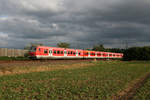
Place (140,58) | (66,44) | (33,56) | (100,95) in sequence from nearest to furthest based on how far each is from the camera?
1. (100,95)
2. (33,56)
3. (140,58)
4. (66,44)

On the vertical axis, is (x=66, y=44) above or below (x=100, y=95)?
above

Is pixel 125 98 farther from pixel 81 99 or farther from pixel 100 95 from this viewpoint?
pixel 81 99

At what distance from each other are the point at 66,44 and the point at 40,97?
225 ft

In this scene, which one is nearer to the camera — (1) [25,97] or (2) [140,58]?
(1) [25,97]

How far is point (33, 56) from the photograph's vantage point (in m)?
27.6

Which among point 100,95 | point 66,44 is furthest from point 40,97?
point 66,44

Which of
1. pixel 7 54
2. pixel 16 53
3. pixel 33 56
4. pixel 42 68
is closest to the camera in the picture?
pixel 42 68

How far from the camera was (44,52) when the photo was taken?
2862 cm

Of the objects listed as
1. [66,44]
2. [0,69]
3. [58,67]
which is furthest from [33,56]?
[66,44]

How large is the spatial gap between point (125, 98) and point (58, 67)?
1408cm

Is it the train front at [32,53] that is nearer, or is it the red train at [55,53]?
the train front at [32,53]

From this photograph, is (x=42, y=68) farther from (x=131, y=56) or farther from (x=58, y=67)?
(x=131, y=56)

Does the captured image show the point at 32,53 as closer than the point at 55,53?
Yes

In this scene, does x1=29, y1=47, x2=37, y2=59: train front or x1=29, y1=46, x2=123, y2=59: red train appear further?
x1=29, y1=46, x2=123, y2=59: red train
